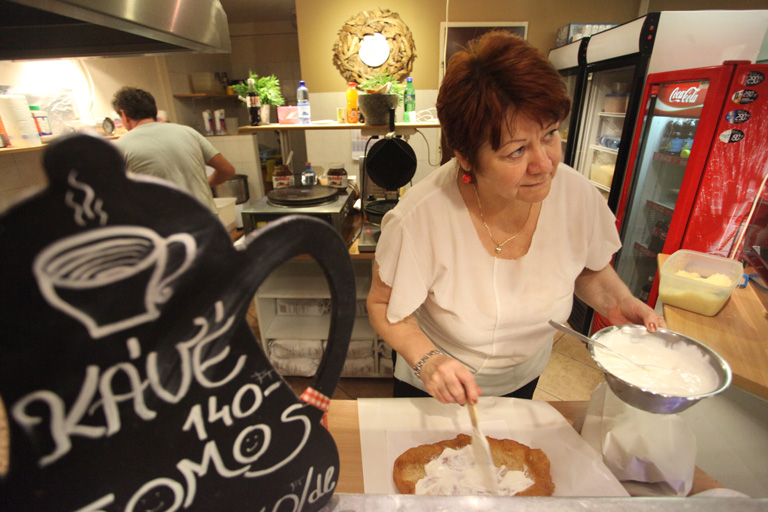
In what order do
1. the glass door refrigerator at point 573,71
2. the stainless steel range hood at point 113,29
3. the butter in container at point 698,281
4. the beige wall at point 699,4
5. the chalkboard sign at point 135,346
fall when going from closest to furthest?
the chalkboard sign at point 135,346 → the stainless steel range hood at point 113,29 → the butter in container at point 698,281 → the glass door refrigerator at point 573,71 → the beige wall at point 699,4

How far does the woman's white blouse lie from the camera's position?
39.8 inches

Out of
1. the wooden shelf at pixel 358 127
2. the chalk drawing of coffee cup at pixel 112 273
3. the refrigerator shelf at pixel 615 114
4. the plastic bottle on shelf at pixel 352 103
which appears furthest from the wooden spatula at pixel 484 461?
the refrigerator shelf at pixel 615 114

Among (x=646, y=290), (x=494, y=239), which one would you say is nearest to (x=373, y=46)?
(x=646, y=290)

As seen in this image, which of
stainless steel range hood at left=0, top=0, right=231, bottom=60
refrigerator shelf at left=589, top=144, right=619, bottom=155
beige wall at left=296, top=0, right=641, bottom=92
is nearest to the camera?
stainless steel range hood at left=0, top=0, right=231, bottom=60

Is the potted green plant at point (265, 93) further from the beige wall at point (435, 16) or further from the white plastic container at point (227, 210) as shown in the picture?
the beige wall at point (435, 16)

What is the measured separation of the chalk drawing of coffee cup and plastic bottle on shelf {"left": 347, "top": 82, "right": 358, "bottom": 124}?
193 centimetres

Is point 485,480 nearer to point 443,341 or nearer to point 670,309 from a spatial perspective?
point 443,341

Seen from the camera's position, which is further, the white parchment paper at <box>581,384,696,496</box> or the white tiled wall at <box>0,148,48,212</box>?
the white tiled wall at <box>0,148,48,212</box>

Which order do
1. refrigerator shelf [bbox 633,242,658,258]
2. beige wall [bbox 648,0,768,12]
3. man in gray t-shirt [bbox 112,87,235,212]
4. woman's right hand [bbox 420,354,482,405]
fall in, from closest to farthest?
woman's right hand [bbox 420,354,482,405] < man in gray t-shirt [bbox 112,87,235,212] < refrigerator shelf [bbox 633,242,658,258] < beige wall [bbox 648,0,768,12]

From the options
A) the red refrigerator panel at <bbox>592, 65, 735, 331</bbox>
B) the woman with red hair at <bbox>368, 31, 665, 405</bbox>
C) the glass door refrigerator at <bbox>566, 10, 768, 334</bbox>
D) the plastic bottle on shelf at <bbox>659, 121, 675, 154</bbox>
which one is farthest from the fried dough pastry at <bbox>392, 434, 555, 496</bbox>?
the plastic bottle on shelf at <bbox>659, 121, 675, 154</bbox>

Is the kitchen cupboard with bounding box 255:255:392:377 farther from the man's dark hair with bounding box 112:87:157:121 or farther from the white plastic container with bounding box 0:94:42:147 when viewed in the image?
the white plastic container with bounding box 0:94:42:147

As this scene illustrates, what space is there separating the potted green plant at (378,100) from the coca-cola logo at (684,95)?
1.48m

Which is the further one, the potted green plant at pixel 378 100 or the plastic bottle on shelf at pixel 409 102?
the plastic bottle on shelf at pixel 409 102

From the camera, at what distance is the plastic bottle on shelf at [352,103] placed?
2.03m
